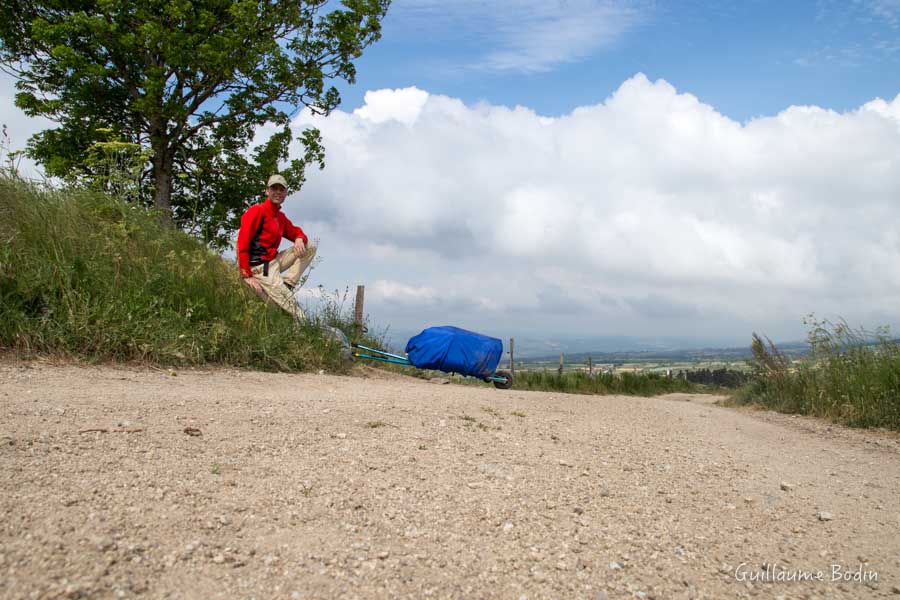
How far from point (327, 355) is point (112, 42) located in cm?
1183

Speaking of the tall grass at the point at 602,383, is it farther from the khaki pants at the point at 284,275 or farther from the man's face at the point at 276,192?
the man's face at the point at 276,192

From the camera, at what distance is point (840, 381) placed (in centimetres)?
793

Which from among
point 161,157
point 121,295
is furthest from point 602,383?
point 121,295

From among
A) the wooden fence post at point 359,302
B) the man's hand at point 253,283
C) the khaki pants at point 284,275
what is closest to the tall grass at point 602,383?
the wooden fence post at point 359,302

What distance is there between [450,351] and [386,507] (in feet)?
20.0

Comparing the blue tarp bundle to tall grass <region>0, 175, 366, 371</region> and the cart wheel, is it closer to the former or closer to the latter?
the cart wheel

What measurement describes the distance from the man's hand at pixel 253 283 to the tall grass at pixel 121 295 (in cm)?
9

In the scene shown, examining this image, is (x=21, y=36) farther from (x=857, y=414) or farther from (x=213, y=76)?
(x=857, y=414)

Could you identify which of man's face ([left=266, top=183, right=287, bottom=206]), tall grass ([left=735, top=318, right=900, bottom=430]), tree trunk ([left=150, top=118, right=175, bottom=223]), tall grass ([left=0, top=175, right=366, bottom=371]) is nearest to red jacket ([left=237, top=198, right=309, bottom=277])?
man's face ([left=266, top=183, right=287, bottom=206])

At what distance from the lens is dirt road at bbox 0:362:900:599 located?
207cm

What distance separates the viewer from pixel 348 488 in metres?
2.81

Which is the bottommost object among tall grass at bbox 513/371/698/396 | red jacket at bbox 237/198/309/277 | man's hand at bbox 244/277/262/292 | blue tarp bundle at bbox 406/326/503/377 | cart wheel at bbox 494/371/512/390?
tall grass at bbox 513/371/698/396

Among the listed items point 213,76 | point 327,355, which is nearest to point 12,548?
point 327,355

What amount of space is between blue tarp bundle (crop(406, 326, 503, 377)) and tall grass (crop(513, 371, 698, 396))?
657 cm
